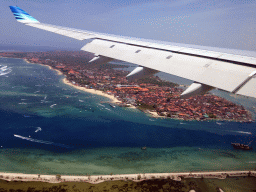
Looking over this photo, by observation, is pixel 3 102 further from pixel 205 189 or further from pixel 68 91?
pixel 205 189

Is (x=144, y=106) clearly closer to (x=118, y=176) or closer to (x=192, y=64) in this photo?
(x=118, y=176)

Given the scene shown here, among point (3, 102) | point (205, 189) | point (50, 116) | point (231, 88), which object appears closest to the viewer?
point (231, 88)

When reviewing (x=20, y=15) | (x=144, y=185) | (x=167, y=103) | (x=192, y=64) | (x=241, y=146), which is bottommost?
(x=144, y=185)

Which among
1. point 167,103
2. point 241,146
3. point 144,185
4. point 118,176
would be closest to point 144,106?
point 167,103

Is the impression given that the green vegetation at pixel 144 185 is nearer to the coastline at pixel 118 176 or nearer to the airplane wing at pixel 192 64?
the coastline at pixel 118 176

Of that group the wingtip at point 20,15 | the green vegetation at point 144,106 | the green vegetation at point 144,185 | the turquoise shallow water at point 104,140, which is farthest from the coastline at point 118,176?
the green vegetation at point 144,106

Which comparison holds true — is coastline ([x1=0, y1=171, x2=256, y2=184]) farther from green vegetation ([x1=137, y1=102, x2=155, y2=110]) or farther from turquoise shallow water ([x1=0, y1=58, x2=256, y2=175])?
green vegetation ([x1=137, y1=102, x2=155, y2=110])

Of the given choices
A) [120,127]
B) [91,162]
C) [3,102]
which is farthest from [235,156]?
[3,102]
